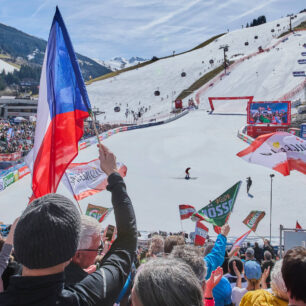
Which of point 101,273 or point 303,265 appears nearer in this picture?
point 101,273

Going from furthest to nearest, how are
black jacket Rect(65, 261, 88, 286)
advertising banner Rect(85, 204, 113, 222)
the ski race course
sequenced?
1. the ski race course
2. advertising banner Rect(85, 204, 113, 222)
3. black jacket Rect(65, 261, 88, 286)

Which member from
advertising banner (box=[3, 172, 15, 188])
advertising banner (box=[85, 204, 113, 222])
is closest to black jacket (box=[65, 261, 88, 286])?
advertising banner (box=[85, 204, 113, 222])

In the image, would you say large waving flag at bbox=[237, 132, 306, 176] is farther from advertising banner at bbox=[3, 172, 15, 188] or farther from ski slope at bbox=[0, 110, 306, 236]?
advertising banner at bbox=[3, 172, 15, 188]

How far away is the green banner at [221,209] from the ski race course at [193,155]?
5898mm

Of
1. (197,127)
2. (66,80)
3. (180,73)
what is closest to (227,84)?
(180,73)

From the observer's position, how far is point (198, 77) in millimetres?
77312

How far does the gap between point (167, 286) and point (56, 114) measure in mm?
3687

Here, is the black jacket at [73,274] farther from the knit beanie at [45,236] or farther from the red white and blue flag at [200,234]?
the red white and blue flag at [200,234]

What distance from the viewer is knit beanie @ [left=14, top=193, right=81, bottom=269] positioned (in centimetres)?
159

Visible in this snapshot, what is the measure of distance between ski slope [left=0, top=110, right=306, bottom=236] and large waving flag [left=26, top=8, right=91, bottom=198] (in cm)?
1050

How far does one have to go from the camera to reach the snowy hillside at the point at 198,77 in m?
61.6

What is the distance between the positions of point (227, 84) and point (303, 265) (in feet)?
217

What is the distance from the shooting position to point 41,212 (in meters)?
1.65

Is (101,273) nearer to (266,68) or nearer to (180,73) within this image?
(266,68)
